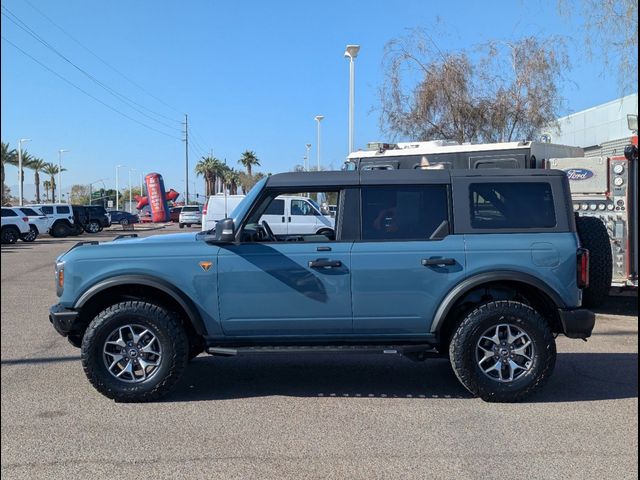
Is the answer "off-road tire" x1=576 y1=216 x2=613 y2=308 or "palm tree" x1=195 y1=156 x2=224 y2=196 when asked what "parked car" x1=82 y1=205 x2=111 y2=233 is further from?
"palm tree" x1=195 y1=156 x2=224 y2=196

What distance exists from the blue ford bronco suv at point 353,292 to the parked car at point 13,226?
76.2 ft

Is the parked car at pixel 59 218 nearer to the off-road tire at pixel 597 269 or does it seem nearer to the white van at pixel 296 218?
the white van at pixel 296 218

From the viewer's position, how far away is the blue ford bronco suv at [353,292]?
5176 mm

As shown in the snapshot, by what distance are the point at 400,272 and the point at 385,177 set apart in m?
0.86

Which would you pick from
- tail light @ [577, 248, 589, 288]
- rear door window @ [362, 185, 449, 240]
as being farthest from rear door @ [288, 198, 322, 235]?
tail light @ [577, 248, 589, 288]

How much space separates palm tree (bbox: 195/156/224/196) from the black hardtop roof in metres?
84.7

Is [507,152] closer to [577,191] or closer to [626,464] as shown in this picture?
Result: [577,191]

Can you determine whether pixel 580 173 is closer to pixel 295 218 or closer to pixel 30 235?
pixel 295 218

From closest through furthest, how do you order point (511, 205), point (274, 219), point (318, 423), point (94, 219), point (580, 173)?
point (318, 423)
point (511, 205)
point (274, 219)
point (580, 173)
point (94, 219)

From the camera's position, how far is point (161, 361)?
5.18 meters

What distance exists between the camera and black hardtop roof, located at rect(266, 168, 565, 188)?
5.43m

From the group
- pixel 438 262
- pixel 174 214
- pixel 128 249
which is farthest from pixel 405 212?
pixel 174 214

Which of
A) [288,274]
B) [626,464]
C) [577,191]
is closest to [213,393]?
[288,274]

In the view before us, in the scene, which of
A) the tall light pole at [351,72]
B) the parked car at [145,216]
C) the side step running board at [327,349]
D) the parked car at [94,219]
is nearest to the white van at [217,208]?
the tall light pole at [351,72]
